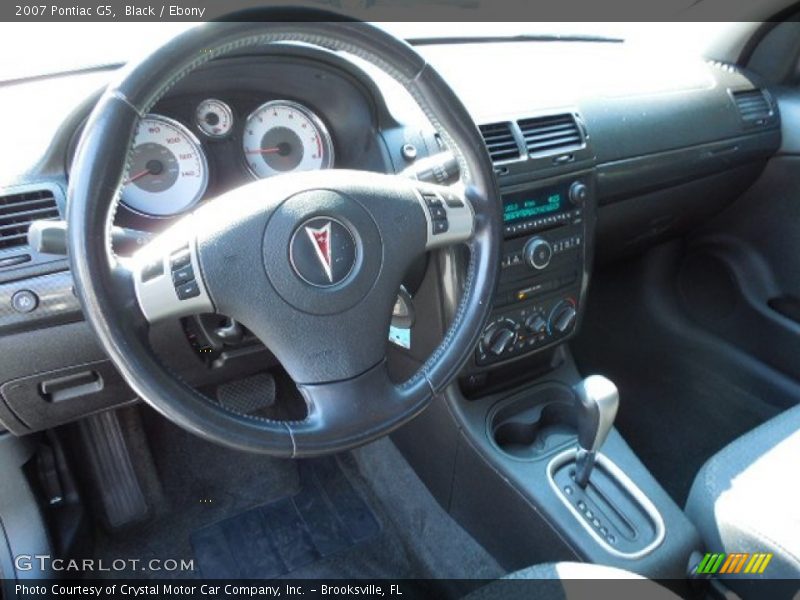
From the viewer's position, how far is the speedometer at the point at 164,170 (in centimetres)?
124

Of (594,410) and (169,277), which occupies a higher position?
(169,277)

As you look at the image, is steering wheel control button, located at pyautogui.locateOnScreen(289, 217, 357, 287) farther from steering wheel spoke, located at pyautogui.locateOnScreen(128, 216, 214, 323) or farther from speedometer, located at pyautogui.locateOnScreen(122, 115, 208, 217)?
speedometer, located at pyautogui.locateOnScreen(122, 115, 208, 217)

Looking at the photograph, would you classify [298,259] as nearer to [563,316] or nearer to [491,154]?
[491,154]

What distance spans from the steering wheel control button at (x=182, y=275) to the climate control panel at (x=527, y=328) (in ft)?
2.43

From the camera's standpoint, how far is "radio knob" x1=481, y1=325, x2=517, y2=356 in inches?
59.6

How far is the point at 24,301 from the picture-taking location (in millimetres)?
1144

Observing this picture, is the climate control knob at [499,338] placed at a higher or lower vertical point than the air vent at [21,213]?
lower

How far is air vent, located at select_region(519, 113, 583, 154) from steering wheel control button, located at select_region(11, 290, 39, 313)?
1.01 metres

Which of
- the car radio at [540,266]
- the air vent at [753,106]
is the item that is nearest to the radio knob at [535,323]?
the car radio at [540,266]

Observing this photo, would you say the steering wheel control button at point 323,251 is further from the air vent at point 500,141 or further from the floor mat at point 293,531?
the floor mat at point 293,531


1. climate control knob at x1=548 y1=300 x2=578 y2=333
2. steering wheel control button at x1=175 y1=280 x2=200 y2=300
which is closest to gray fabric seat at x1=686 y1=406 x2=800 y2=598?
climate control knob at x1=548 y1=300 x2=578 y2=333

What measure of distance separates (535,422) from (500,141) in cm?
68

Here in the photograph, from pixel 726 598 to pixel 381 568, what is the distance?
2.81 feet

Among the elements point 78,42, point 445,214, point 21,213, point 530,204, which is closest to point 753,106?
point 530,204
